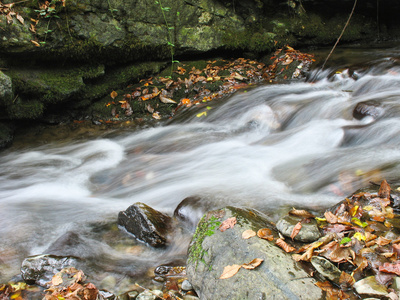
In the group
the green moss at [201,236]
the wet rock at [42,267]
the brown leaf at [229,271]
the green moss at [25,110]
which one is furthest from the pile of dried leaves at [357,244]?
the green moss at [25,110]

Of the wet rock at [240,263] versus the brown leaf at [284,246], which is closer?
the wet rock at [240,263]

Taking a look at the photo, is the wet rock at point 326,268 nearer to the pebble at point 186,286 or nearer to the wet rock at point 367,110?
the pebble at point 186,286

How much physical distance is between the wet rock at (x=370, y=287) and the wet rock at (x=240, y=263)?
26 centimetres

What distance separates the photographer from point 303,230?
8.18 feet

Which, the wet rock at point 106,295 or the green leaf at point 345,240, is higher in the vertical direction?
the green leaf at point 345,240

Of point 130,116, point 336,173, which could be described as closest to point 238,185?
point 336,173

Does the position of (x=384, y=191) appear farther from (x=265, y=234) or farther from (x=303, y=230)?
(x=265, y=234)

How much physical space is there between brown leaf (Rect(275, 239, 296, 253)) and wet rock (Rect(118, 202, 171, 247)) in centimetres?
133

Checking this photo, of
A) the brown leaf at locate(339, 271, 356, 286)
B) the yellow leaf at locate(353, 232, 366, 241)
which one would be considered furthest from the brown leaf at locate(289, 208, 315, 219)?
the brown leaf at locate(339, 271, 356, 286)

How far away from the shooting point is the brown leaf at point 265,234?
7.79ft

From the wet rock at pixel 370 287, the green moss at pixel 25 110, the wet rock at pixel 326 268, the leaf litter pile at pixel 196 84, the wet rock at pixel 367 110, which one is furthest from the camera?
the leaf litter pile at pixel 196 84

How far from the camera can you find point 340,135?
4723 millimetres

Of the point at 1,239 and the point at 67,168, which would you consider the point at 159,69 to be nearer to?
the point at 67,168

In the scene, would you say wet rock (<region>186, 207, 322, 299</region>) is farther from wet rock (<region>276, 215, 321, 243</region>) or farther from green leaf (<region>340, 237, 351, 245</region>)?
green leaf (<region>340, 237, 351, 245</region>)
